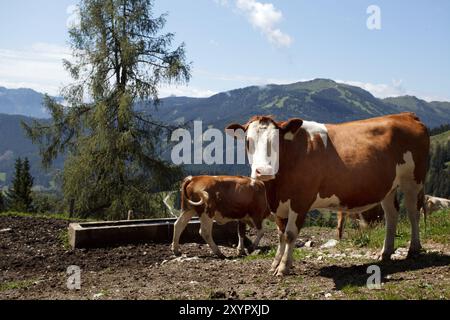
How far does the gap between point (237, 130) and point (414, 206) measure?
11.9ft

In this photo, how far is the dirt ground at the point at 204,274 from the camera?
6.51m

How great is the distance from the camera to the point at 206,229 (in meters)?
11.9

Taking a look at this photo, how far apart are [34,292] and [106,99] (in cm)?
2160

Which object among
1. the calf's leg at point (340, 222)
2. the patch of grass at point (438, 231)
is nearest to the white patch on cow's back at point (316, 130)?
the patch of grass at point (438, 231)

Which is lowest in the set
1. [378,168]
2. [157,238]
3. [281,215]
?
[157,238]

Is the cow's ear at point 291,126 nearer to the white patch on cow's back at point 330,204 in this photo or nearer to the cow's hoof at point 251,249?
the white patch on cow's back at point 330,204

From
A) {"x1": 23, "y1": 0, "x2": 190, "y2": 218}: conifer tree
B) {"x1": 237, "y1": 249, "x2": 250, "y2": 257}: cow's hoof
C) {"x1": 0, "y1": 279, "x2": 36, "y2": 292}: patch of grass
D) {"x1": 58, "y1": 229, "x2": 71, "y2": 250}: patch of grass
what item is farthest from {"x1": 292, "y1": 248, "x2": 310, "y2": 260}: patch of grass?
{"x1": 23, "y1": 0, "x2": 190, "y2": 218}: conifer tree

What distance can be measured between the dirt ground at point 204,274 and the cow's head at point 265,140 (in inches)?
68.9

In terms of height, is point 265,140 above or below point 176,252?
above

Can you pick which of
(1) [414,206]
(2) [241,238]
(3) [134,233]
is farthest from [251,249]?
(1) [414,206]

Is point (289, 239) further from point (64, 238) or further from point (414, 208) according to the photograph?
point (64, 238)

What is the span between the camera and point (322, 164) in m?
7.64
